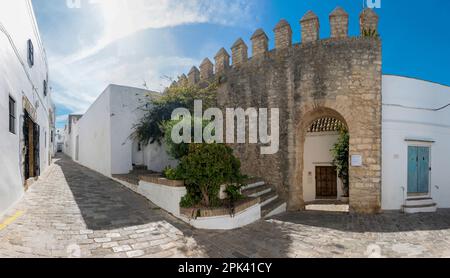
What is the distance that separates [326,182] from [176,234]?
10.6 meters

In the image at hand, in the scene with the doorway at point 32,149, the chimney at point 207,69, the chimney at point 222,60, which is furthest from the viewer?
→ the chimney at point 207,69

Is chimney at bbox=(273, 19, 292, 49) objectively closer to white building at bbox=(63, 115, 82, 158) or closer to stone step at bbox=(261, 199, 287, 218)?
stone step at bbox=(261, 199, 287, 218)

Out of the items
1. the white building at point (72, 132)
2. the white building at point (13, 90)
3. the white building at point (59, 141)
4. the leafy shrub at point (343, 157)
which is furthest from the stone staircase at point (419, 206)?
the white building at point (59, 141)

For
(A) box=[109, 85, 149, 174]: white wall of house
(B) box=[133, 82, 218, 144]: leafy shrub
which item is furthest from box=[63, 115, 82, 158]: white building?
(B) box=[133, 82, 218, 144]: leafy shrub

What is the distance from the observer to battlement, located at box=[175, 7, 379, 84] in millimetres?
7925

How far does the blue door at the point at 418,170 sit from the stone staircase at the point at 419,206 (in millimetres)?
298

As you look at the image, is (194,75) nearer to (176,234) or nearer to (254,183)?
(254,183)

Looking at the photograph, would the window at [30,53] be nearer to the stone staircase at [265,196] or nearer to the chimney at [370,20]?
the stone staircase at [265,196]

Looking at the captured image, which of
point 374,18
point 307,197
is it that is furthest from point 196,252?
point 307,197

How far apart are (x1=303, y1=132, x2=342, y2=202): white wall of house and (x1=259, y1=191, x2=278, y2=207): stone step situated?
4941 millimetres

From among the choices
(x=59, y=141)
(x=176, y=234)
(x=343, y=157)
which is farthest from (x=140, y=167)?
(x=59, y=141)

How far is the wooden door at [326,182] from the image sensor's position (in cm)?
1295

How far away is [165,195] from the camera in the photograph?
634cm

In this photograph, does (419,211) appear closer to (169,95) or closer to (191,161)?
(191,161)
